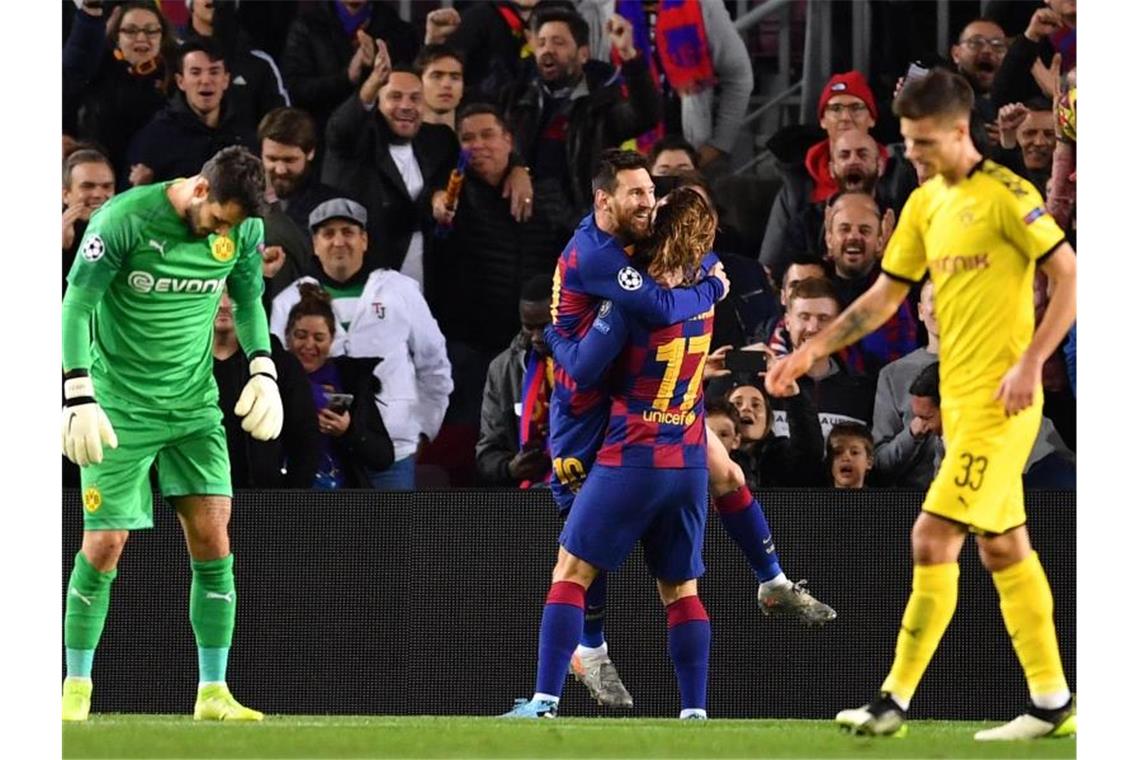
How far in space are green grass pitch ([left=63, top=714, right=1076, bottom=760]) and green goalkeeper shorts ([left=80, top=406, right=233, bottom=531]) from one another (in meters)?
0.78

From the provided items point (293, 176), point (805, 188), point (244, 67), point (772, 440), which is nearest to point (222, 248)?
point (293, 176)

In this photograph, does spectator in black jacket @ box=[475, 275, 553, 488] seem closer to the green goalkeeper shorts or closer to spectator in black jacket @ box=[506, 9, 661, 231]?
spectator in black jacket @ box=[506, 9, 661, 231]

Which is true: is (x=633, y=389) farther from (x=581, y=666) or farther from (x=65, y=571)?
(x=65, y=571)

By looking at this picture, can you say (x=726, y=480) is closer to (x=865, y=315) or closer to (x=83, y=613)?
(x=865, y=315)

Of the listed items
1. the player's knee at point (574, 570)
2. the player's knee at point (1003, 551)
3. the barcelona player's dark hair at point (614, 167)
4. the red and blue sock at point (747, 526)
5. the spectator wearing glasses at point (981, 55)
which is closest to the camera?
the player's knee at point (1003, 551)

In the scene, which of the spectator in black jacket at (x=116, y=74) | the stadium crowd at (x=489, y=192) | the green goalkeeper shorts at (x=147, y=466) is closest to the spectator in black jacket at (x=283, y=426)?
the stadium crowd at (x=489, y=192)

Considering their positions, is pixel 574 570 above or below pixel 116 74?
below

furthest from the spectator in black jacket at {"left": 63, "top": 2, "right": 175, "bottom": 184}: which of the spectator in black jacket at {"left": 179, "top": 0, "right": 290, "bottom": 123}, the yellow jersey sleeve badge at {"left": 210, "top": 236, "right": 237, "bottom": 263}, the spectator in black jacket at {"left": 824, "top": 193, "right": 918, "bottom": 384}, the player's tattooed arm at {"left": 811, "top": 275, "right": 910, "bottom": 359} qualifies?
the player's tattooed arm at {"left": 811, "top": 275, "right": 910, "bottom": 359}

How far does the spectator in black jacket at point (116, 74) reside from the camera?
1030 cm

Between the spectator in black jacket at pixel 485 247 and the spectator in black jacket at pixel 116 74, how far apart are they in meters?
1.48

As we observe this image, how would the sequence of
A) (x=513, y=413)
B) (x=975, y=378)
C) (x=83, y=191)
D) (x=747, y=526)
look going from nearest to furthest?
(x=975, y=378), (x=747, y=526), (x=513, y=413), (x=83, y=191)

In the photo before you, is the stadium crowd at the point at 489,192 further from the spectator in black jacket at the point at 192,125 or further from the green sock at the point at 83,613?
the green sock at the point at 83,613

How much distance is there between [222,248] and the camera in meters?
7.76

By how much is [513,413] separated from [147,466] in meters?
2.40
